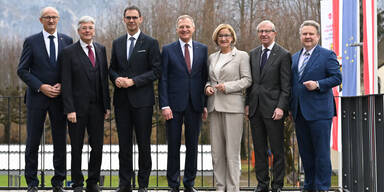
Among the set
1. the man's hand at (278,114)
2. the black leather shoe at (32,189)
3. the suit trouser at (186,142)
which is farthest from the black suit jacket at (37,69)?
the man's hand at (278,114)

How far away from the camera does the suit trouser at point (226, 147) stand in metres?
4.66

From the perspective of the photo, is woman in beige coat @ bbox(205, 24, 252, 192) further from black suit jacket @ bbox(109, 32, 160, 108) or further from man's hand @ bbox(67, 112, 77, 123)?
man's hand @ bbox(67, 112, 77, 123)

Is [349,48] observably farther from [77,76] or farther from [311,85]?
[77,76]

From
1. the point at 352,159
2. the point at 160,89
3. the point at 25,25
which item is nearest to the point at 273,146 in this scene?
the point at 352,159

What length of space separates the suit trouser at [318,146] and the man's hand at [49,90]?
8.00ft

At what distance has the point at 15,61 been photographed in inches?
1037

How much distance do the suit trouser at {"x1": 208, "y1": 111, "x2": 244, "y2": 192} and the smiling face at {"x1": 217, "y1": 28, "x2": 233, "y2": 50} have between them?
A: 2.32ft

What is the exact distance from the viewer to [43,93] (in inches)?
179

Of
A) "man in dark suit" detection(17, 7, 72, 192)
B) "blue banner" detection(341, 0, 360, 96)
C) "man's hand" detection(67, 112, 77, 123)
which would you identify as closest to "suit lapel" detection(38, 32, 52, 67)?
"man in dark suit" detection(17, 7, 72, 192)

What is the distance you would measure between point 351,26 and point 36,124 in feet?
12.1

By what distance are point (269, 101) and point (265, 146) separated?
1.63ft

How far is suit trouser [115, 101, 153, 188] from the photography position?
465 cm

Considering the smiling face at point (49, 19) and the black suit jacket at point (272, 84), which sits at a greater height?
the smiling face at point (49, 19)

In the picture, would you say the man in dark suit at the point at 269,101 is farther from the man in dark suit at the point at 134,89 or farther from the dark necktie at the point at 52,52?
the dark necktie at the point at 52,52
